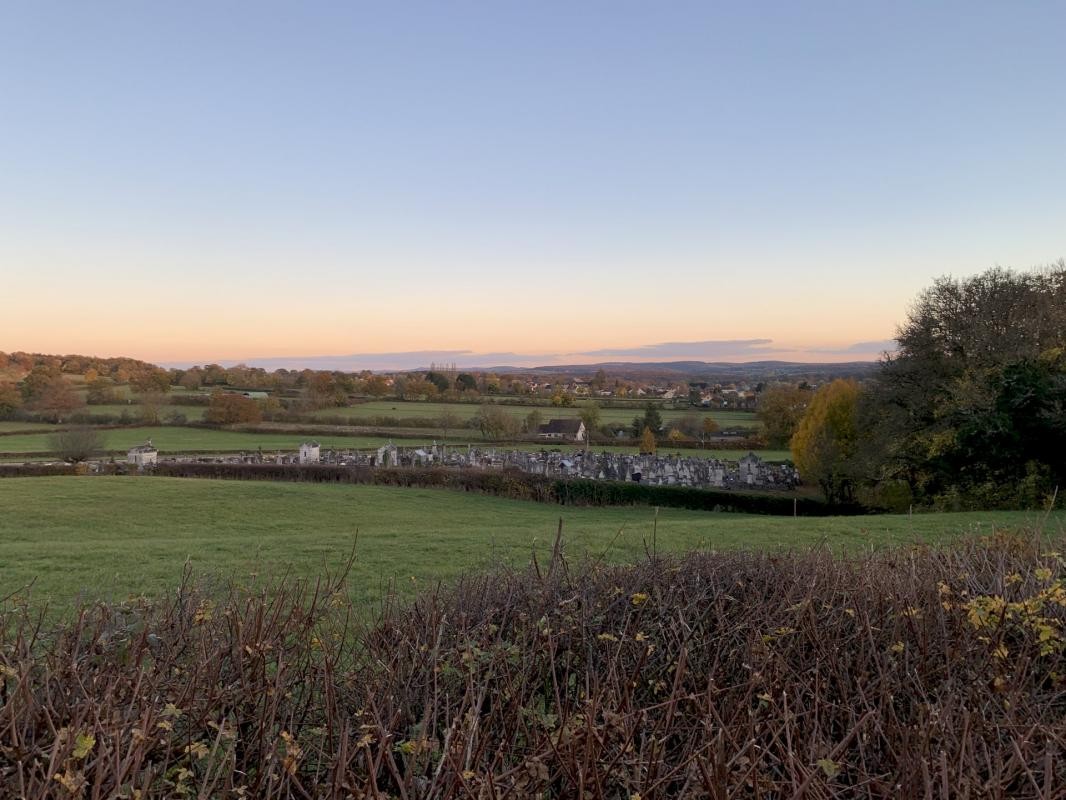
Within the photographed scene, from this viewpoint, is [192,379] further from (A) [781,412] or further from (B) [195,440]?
(A) [781,412]

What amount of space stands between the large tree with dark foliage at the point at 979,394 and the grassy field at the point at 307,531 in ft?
20.2

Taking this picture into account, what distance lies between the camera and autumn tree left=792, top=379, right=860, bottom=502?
2914 centimetres

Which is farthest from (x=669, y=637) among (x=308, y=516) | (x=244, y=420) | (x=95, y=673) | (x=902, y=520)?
(x=244, y=420)

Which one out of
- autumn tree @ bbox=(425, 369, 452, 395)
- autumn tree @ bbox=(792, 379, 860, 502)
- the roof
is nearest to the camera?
autumn tree @ bbox=(792, 379, 860, 502)

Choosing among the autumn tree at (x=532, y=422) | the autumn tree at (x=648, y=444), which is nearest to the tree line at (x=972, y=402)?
the autumn tree at (x=648, y=444)

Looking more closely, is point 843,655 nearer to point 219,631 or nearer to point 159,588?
point 219,631

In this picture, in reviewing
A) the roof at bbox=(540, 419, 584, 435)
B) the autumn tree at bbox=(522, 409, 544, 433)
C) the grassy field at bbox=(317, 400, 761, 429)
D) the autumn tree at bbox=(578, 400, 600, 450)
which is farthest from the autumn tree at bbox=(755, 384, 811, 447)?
the autumn tree at bbox=(522, 409, 544, 433)

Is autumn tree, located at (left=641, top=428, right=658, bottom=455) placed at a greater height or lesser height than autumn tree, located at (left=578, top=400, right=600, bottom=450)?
lesser

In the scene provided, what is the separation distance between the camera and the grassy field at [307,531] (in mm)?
8938

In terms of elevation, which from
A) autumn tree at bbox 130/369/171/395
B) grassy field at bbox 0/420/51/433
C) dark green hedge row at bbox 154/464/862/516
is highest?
autumn tree at bbox 130/369/171/395

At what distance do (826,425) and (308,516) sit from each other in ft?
75.6

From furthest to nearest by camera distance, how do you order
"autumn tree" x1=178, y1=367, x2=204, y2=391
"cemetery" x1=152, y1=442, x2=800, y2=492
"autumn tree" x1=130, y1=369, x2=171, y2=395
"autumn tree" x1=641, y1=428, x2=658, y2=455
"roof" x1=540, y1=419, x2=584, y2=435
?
"autumn tree" x1=178, y1=367, x2=204, y2=391 < "autumn tree" x1=130, y1=369, x2=171, y2=395 < "roof" x1=540, y1=419, x2=584, y2=435 < "autumn tree" x1=641, y1=428, x2=658, y2=455 < "cemetery" x1=152, y1=442, x2=800, y2=492

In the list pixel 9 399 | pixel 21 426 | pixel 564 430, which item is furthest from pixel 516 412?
pixel 9 399

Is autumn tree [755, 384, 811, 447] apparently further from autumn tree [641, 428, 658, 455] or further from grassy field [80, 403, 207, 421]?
grassy field [80, 403, 207, 421]
